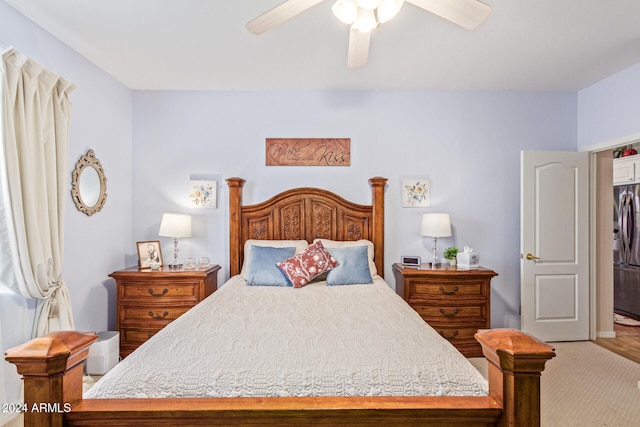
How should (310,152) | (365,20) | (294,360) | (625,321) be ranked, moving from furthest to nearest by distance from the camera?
(625,321)
(310,152)
(365,20)
(294,360)

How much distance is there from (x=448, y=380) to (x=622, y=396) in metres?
2.27

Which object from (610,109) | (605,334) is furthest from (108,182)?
(605,334)

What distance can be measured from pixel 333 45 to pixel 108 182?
2486 mm

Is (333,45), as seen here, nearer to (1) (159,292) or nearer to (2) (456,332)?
(1) (159,292)

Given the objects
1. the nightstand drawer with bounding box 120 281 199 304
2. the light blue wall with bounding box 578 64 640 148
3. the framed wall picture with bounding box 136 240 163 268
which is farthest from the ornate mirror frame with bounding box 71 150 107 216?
the light blue wall with bounding box 578 64 640 148

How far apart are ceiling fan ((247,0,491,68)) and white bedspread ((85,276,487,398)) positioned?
1501 mm

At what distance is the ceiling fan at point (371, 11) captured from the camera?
1.48 meters

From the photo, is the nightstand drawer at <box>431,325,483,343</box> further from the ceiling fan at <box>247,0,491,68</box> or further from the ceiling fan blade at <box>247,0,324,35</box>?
the ceiling fan blade at <box>247,0,324,35</box>

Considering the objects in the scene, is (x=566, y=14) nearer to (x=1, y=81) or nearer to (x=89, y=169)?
(x=1, y=81)

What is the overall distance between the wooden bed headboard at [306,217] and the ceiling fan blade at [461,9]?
1.93m

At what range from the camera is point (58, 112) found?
2.39 m

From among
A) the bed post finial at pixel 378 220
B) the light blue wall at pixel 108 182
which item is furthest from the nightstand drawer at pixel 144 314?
the bed post finial at pixel 378 220

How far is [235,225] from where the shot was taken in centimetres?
345

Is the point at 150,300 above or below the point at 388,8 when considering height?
below
